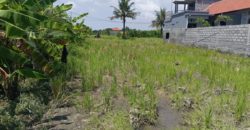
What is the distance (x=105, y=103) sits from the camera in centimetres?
526

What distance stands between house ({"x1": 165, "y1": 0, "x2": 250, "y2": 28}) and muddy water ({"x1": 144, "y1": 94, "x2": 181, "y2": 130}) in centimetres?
2125

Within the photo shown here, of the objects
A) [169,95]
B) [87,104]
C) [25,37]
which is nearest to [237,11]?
[169,95]

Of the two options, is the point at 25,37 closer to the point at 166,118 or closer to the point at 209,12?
the point at 166,118

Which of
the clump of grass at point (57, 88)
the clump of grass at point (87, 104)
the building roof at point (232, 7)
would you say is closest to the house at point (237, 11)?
the building roof at point (232, 7)

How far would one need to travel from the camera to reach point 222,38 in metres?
18.7

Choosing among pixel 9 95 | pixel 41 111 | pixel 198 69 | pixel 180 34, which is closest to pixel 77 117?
pixel 41 111

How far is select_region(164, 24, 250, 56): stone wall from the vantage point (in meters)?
15.8

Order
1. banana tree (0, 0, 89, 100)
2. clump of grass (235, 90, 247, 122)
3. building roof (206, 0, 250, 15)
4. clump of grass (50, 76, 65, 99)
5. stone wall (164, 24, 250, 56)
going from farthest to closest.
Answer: building roof (206, 0, 250, 15) → stone wall (164, 24, 250, 56) → clump of grass (50, 76, 65, 99) → clump of grass (235, 90, 247, 122) → banana tree (0, 0, 89, 100)

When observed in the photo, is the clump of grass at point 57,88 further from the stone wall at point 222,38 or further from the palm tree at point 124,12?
the palm tree at point 124,12

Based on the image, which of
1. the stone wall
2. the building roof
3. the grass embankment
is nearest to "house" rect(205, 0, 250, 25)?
the building roof

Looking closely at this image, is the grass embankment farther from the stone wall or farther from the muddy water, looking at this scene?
the stone wall

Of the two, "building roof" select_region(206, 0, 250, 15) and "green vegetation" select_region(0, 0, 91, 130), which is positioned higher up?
"building roof" select_region(206, 0, 250, 15)

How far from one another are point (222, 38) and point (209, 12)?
13699mm

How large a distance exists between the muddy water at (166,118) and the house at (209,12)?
69.7ft
